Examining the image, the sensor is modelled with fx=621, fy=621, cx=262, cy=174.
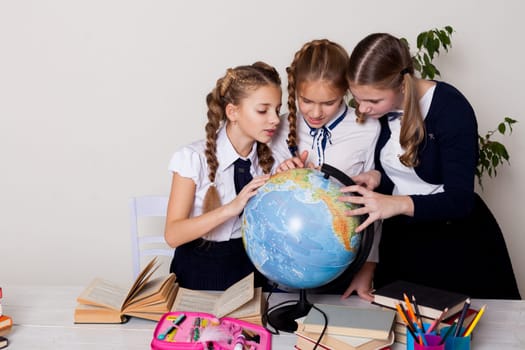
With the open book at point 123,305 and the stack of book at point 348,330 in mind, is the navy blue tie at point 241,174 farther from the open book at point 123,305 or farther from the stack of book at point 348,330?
the stack of book at point 348,330

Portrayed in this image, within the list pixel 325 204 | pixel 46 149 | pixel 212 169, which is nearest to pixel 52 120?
pixel 46 149

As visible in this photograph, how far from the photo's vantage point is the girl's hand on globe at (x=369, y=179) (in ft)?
7.31

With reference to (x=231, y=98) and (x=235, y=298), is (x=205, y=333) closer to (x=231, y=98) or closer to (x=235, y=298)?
(x=235, y=298)

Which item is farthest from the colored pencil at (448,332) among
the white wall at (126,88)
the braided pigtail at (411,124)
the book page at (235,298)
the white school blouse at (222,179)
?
the white wall at (126,88)

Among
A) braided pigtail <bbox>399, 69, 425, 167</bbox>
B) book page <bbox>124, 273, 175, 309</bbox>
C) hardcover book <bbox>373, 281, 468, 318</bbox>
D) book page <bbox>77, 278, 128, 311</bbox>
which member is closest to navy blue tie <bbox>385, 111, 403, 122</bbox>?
braided pigtail <bbox>399, 69, 425, 167</bbox>

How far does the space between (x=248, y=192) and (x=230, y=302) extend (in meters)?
0.34

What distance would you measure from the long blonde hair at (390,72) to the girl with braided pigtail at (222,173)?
1.10ft

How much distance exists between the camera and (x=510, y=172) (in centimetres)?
376

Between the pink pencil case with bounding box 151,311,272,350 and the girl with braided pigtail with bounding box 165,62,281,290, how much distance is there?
0.39 metres

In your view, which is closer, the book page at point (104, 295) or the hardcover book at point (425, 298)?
the hardcover book at point (425, 298)

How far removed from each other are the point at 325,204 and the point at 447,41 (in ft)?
6.15

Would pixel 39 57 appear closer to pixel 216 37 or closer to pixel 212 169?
pixel 216 37

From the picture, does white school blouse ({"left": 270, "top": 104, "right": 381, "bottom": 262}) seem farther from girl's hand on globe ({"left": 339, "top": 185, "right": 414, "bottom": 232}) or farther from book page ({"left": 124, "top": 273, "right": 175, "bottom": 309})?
book page ({"left": 124, "top": 273, "right": 175, "bottom": 309})

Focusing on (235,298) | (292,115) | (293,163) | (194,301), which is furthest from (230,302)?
(292,115)
